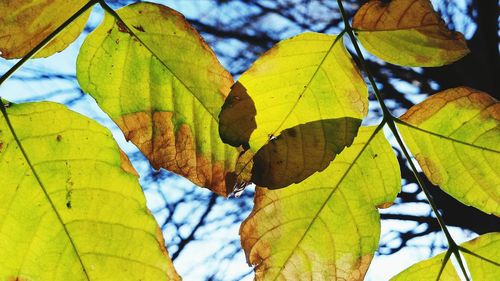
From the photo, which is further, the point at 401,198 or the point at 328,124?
the point at 401,198

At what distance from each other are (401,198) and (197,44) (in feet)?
8.97

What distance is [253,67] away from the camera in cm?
41

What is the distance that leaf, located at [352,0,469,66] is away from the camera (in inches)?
16.6

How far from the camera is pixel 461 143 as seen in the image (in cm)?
48

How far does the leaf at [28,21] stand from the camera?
0.40 meters

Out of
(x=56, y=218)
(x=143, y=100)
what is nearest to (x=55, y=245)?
(x=56, y=218)

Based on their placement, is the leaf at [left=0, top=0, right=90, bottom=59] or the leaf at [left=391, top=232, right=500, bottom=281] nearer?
the leaf at [left=0, top=0, right=90, bottom=59]

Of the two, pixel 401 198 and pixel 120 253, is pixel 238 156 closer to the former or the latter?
pixel 120 253

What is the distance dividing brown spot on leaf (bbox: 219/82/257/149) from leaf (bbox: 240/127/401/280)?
8 cm

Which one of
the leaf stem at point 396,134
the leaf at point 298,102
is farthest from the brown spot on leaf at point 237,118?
the leaf stem at point 396,134

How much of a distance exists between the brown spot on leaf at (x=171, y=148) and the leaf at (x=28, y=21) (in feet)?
0.32

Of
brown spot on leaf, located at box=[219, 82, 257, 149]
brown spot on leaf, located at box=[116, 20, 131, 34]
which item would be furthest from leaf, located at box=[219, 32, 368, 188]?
brown spot on leaf, located at box=[116, 20, 131, 34]

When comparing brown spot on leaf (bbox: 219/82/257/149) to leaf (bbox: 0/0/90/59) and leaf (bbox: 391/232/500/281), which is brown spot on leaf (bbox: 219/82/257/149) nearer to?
leaf (bbox: 0/0/90/59)

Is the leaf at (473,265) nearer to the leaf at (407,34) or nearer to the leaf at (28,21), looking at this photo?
the leaf at (407,34)
